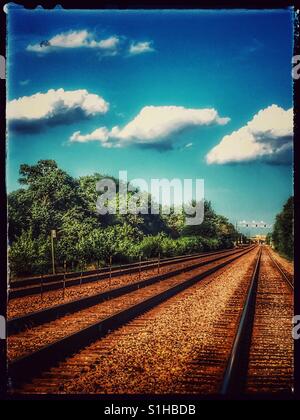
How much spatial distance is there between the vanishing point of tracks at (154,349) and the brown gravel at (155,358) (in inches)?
0.5

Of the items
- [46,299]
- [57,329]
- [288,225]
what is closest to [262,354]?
[57,329]

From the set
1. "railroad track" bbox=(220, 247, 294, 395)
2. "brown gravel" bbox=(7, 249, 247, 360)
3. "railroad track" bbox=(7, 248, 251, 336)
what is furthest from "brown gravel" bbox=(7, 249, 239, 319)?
"railroad track" bbox=(220, 247, 294, 395)

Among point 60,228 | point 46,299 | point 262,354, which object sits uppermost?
point 60,228

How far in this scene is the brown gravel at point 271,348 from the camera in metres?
4.90

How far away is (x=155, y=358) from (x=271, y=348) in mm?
1985

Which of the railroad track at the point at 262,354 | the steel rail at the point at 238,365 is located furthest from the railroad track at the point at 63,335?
the railroad track at the point at 262,354

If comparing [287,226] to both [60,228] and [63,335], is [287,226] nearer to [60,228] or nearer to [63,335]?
[63,335]

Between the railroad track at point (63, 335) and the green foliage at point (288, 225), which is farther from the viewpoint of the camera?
the railroad track at point (63, 335)

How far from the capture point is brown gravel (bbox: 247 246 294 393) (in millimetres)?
4902

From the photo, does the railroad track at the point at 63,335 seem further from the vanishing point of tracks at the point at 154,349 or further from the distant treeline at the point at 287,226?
the distant treeline at the point at 287,226

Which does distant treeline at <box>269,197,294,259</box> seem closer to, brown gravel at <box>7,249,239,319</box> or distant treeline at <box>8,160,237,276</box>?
brown gravel at <box>7,249,239,319</box>

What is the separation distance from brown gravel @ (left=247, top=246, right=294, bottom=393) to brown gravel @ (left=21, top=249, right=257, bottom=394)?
0.46 m

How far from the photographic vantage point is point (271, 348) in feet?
21.2
